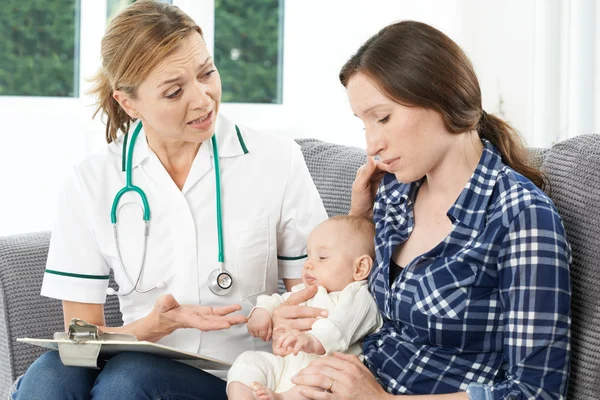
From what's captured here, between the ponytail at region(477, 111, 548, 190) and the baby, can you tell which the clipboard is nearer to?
the baby

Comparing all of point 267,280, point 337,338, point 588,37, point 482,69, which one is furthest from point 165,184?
point 482,69

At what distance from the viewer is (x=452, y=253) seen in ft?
4.93

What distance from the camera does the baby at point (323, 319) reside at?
5.18 feet

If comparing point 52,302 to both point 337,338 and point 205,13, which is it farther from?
point 205,13

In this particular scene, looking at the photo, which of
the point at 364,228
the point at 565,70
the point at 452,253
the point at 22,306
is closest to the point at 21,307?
the point at 22,306

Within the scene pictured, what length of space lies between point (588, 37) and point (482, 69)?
0.77 meters

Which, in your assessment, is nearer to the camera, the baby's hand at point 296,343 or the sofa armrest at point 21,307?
the baby's hand at point 296,343

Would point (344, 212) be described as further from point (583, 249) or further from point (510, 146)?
point (583, 249)

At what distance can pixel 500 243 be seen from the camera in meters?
1.41

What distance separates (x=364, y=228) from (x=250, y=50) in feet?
8.71

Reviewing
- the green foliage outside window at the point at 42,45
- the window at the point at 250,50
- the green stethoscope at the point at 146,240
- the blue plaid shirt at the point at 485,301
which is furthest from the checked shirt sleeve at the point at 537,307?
the window at the point at 250,50

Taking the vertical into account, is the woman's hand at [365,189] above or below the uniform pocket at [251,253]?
above

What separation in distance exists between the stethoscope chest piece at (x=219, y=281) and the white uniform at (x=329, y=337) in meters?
0.20

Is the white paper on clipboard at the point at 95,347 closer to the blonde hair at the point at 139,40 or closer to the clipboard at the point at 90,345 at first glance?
the clipboard at the point at 90,345
